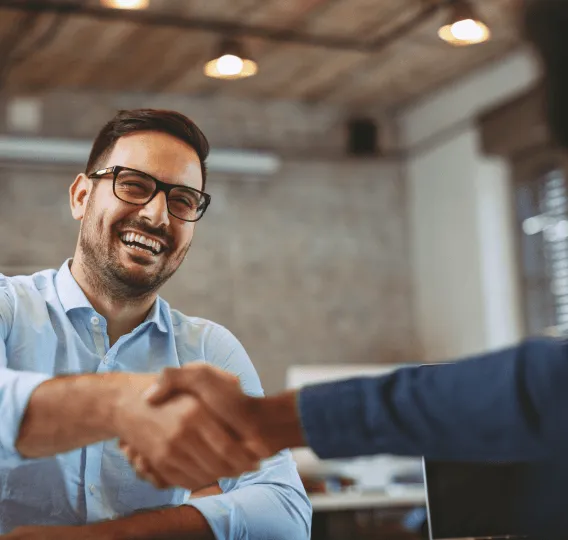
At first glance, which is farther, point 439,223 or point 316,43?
point 439,223

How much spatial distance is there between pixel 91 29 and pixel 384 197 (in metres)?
2.04

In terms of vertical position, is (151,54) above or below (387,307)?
above

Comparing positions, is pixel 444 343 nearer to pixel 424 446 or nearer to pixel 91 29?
pixel 91 29

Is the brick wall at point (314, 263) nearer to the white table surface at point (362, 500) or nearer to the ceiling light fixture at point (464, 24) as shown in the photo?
the white table surface at point (362, 500)

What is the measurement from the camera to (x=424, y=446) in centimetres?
93

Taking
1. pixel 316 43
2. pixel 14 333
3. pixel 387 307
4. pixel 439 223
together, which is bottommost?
pixel 14 333

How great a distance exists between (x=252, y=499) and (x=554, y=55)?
72 cm

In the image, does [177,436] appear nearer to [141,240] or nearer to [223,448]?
[223,448]

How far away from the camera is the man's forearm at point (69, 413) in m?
0.97

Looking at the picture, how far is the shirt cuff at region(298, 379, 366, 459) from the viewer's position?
951mm

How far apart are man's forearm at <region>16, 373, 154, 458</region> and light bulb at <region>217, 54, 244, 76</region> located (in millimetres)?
2404

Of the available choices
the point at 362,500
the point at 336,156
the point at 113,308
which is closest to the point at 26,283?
the point at 113,308

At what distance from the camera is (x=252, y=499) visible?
47.6 inches

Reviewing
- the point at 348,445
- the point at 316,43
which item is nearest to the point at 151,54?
the point at 316,43
